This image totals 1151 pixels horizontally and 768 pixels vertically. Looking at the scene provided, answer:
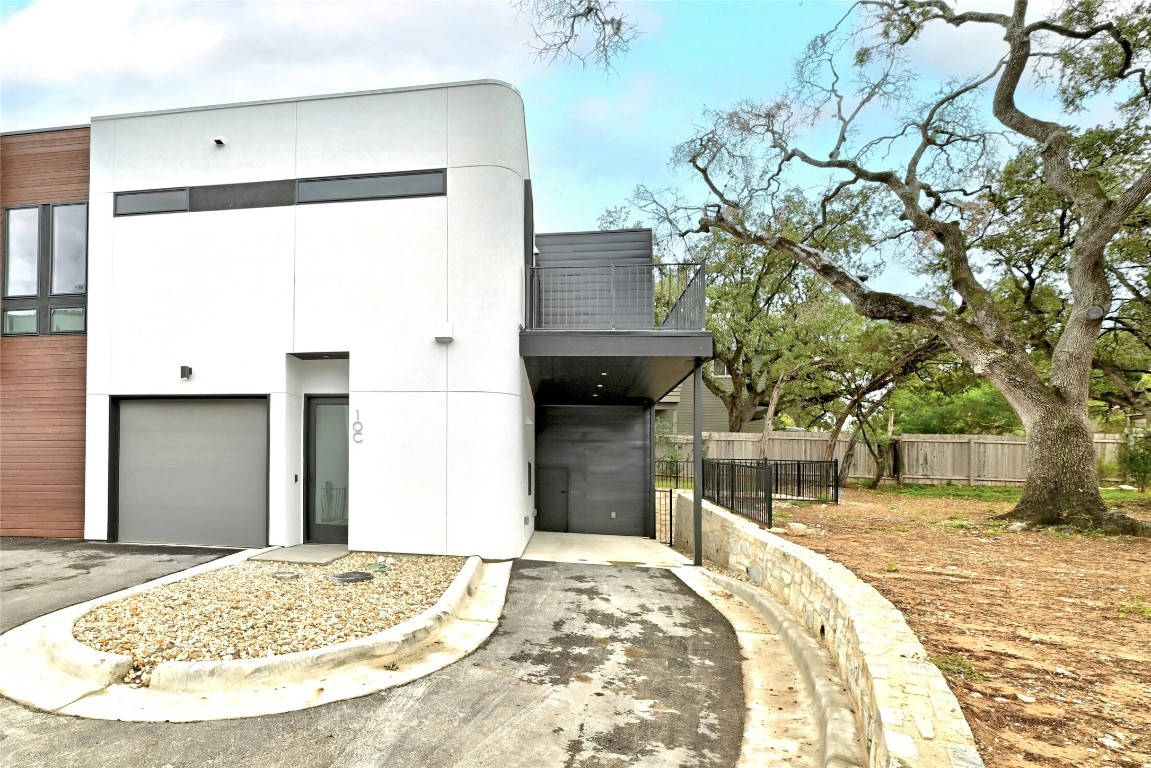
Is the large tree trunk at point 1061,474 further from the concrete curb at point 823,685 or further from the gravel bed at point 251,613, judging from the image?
the gravel bed at point 251,613

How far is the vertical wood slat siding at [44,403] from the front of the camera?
27.9 ft

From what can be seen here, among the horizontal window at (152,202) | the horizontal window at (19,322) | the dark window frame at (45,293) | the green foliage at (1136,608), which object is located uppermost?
the horizontal window at (152,202)

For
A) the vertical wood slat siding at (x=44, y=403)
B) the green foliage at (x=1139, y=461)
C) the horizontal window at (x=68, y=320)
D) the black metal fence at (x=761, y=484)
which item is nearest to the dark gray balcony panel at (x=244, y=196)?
the vertical wood slat siding at (x=44, y=403)

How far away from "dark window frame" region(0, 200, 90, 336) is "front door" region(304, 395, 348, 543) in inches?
160

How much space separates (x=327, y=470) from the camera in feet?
27.1

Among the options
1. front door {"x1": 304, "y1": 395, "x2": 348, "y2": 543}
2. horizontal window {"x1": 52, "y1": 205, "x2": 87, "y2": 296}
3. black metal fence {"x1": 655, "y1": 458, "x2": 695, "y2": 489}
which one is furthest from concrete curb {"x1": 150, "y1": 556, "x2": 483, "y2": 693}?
black metal fence {"x1": 655, "y1": 458, "x2": 695, "y2": 489}

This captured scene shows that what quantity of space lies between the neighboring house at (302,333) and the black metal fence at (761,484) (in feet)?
9.54

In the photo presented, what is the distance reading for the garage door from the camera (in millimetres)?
8141

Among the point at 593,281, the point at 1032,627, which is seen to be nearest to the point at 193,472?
the point at 593,281

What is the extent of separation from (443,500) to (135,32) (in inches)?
436

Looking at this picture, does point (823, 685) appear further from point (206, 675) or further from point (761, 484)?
point (761, 484)

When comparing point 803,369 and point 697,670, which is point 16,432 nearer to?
point 697,670

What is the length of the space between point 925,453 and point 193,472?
20405 millimetres

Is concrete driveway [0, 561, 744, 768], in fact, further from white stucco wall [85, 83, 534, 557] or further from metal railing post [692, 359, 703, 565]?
white stucco wall [85, 83, 534, 557]
